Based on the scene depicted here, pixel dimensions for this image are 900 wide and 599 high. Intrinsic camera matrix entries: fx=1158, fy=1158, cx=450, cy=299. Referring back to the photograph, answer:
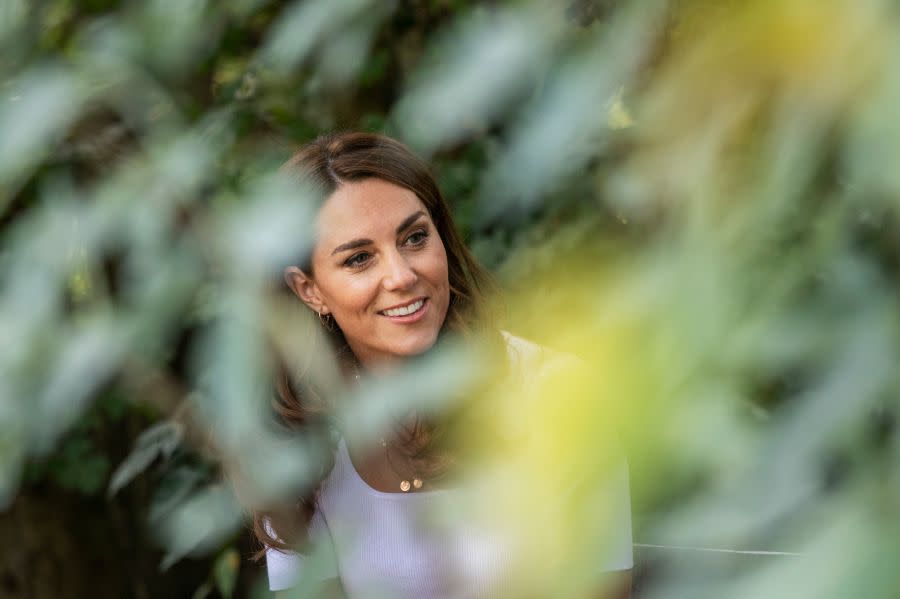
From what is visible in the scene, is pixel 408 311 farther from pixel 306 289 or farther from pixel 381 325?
pixel 306 289

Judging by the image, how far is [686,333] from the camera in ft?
1.14

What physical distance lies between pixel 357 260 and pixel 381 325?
11cm

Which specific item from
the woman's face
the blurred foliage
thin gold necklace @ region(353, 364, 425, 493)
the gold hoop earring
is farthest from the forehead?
the blurred foliage

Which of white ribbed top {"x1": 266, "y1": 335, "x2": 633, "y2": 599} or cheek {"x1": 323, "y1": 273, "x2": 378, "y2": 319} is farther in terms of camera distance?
white ribbed top {"x1": 266, "y1": 335, "x2": 633, "y2": 599}

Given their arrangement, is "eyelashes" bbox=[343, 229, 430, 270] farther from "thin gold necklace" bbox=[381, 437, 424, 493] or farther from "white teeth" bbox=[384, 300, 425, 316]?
"thin gold necklace" bbox=[381, 437, 424, 493]

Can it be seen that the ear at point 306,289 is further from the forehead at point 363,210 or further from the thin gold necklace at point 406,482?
the thin gold necklace at point 406,482

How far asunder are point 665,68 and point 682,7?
0.03 meters

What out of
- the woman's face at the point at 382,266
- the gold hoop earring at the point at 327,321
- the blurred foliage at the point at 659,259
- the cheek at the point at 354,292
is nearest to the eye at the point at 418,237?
the woman's face at the point at 382,266

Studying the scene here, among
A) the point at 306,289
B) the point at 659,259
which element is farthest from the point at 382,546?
the point at 659,259

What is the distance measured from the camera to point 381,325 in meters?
1.54

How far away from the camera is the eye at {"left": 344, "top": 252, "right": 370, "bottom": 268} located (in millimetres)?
1449

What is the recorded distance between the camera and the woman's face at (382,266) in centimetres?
144

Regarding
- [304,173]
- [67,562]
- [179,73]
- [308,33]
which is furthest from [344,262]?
[67,562]

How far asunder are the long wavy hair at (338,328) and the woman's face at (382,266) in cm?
5
